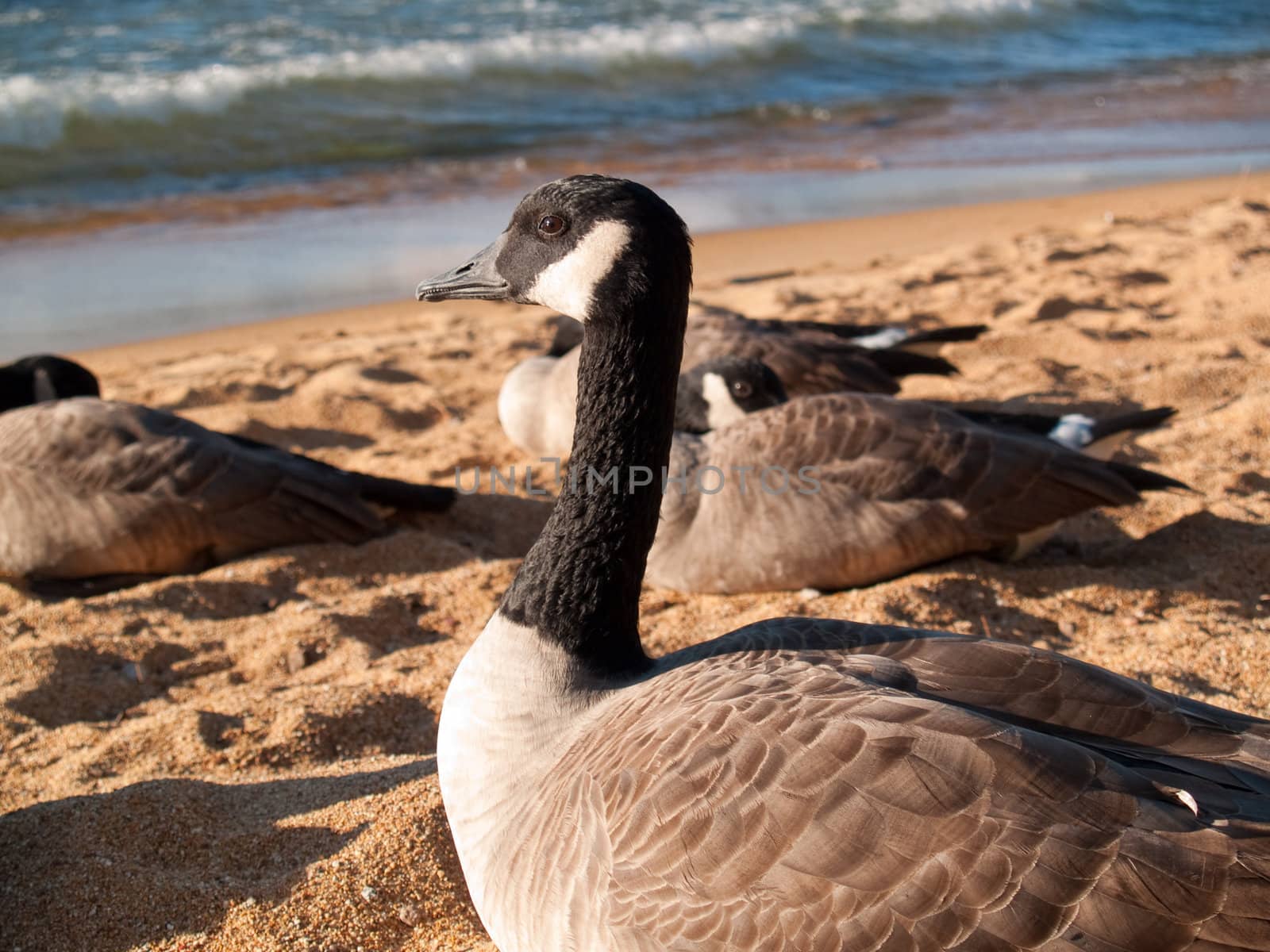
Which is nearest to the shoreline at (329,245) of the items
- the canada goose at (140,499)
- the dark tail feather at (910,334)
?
the canada goose at (140,499)

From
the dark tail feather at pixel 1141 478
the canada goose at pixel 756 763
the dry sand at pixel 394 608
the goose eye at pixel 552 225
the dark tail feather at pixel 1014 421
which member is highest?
the goose eye at pixel 552 225

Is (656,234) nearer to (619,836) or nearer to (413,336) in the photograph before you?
(619,836)

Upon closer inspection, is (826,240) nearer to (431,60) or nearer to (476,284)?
(476,284)

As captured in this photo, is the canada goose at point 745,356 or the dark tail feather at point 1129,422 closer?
the dark tail feather at point 1129,422

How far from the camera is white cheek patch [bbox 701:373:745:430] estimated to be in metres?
6.14

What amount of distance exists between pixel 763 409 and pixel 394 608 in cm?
215

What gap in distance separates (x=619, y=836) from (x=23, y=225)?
1198cm

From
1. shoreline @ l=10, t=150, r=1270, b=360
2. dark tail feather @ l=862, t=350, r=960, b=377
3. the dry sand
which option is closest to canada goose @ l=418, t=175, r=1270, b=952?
the dry sand

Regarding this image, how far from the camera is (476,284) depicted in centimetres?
340

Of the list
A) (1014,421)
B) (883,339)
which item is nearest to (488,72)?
(883,339)

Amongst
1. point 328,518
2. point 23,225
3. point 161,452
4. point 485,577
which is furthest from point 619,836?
point 23,225

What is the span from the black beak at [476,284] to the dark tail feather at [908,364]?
389 centimetres

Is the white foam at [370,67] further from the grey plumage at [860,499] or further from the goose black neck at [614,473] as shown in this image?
the goose black neck at [614,473]

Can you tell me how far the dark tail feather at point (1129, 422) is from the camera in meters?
5.49
